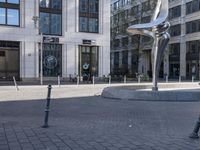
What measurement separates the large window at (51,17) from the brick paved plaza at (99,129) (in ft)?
107

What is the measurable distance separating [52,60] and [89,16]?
25.2ft

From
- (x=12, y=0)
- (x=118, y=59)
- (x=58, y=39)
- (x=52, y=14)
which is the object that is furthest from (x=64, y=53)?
(x=118, y=59)

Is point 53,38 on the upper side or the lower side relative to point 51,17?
lower

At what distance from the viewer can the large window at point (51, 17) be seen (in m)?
44.6

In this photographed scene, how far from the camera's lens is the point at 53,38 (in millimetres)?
44531

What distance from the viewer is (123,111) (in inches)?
500

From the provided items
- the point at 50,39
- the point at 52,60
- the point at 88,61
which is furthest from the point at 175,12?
the point at 50,39

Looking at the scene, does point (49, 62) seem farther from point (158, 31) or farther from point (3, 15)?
point (158, 31)

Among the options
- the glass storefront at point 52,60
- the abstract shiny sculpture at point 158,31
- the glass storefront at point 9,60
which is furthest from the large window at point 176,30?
the abstract shiny sculpture at point 158,31

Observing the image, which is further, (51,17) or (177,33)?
(177,33)

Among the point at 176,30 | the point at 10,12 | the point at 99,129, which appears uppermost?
the point at 176,30

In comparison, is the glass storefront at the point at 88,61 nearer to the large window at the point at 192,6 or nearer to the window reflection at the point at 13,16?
the window reflection at the point at 13,16

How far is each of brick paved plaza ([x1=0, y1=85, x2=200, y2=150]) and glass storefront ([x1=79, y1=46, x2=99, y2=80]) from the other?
33.8 meters

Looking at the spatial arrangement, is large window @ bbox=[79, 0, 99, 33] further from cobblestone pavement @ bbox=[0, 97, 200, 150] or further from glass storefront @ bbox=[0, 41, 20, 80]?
cobblestone pavement @ bbox=[0, 97, 200, 150]
